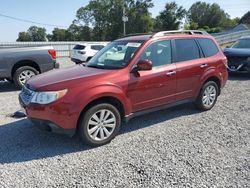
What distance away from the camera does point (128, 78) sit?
14.9 feet

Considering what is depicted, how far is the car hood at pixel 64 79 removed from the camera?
409 centimetres

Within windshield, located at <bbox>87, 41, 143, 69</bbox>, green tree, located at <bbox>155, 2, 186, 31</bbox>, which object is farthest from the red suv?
green tree, located at <bbox>155, 2, 186, 31</bbox>

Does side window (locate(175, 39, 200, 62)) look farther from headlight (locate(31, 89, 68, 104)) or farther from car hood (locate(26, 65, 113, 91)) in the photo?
headlight (locate(31, 89, 68, 104))

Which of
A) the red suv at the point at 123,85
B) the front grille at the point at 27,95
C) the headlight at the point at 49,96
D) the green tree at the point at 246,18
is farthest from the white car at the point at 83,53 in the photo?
the green tree at the point at 246,18

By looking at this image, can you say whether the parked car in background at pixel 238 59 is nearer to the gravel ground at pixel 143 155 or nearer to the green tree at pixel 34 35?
the gravel ground at pixel 143 155

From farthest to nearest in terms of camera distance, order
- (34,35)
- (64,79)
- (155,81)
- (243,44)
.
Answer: (34,35), (243,44), (155,81), (64,79)

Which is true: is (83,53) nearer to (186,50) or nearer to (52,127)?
(186,50)

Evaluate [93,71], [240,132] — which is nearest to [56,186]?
[93,71]

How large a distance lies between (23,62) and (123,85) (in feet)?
16.9

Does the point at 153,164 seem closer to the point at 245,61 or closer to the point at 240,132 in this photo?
the point at 240,132

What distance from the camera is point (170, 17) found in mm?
69062

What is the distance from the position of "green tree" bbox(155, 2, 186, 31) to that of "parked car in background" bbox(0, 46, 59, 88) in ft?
207

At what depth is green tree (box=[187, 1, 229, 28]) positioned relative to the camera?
93812mm

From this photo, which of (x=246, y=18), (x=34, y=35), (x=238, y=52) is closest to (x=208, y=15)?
(x=246, y=18)
